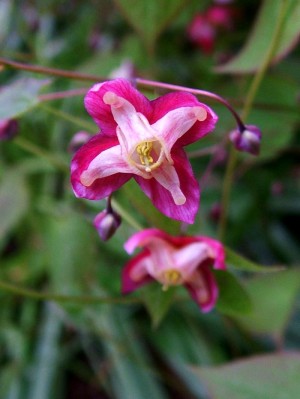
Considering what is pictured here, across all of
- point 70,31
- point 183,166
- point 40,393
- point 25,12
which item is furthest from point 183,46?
point 183,166

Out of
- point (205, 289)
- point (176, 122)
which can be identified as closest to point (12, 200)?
point (205, 289)

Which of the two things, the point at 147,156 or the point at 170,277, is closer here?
the point at 147,156

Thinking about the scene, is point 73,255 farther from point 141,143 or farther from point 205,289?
point 141,143

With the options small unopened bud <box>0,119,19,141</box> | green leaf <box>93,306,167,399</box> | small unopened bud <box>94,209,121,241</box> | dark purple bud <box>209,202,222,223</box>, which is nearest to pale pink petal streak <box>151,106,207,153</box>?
small unopened bud <box>94,209,121,241</box>

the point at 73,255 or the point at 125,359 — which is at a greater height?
the point at 73,255

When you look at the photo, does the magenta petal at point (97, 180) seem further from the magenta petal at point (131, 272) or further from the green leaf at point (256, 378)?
the green leaf at point (256, 378)

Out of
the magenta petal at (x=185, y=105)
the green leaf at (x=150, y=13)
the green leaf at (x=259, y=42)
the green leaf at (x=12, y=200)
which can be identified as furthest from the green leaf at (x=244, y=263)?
the green leaf at (x=12, y=200)

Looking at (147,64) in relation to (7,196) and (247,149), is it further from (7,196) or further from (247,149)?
(247,149)
